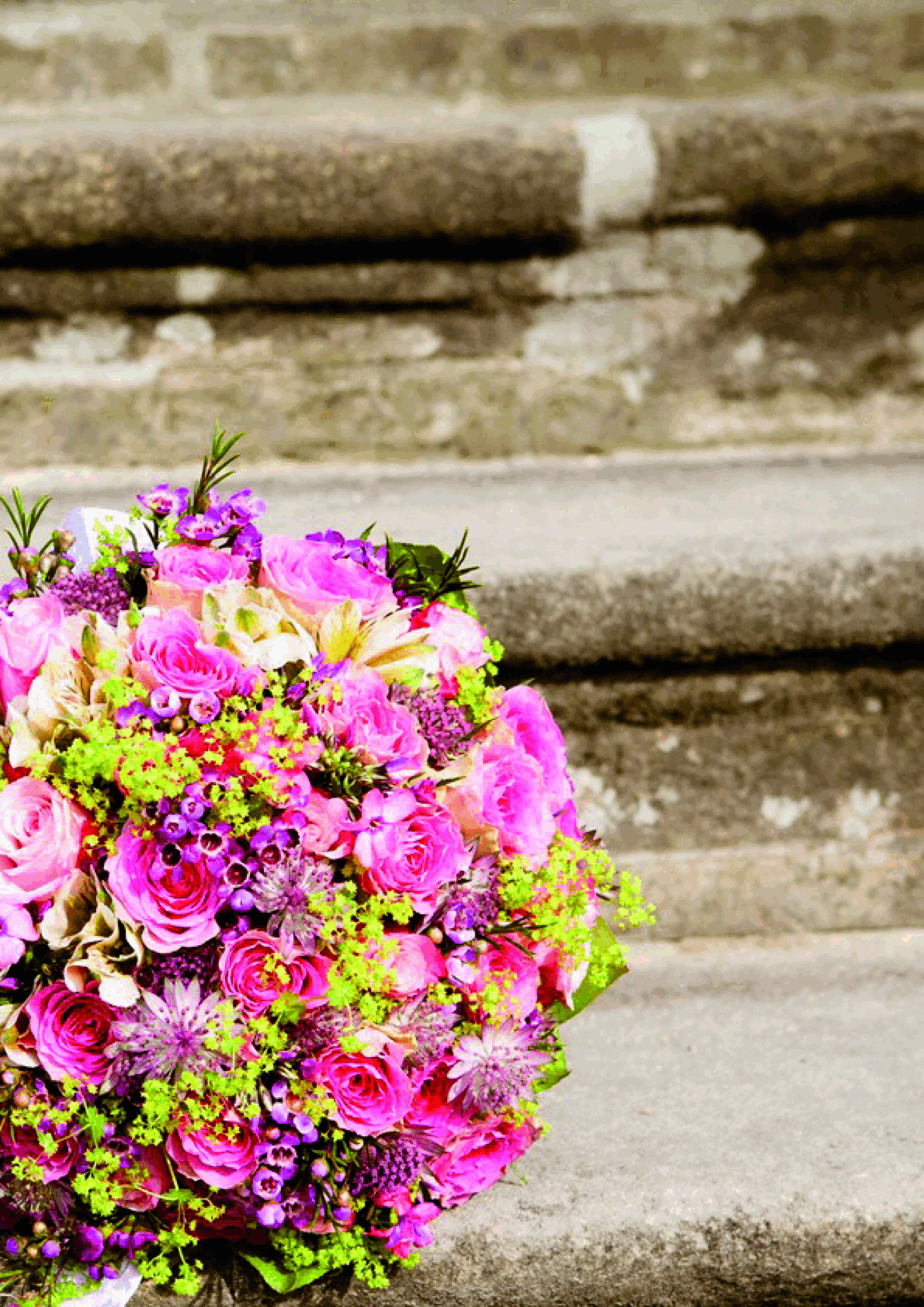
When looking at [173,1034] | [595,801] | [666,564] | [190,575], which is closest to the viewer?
[173,1034]

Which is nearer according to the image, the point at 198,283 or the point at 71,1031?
the point at 71,1031

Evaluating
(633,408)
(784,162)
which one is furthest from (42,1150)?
(784,162)

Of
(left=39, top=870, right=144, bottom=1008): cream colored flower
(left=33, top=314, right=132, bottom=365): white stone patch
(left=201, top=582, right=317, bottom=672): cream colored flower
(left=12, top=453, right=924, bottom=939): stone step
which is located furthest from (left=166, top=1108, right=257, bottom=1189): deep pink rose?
(left=33, top=314, right=132, bottom=365): white stone patch

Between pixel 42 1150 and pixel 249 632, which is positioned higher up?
pixel 249 632

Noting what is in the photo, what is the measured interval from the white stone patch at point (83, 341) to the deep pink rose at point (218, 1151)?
49.2 inches

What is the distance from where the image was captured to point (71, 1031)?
1.00 meters

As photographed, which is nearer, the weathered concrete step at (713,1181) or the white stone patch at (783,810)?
Result: the weathered concrete step at (713,1181)

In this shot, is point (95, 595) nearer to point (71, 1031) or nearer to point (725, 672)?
point (71, 1031)

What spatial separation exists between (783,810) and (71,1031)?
98 cm

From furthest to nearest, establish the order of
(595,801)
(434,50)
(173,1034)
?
(434,50) → (595,801) → (173,1034)

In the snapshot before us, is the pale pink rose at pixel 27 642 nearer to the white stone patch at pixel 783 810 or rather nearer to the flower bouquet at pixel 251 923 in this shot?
the flower bouquet at pixel 251 923

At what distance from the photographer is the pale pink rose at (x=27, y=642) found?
106 cm

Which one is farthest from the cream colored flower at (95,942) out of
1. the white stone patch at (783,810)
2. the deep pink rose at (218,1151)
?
the white stone patch at (783,810)

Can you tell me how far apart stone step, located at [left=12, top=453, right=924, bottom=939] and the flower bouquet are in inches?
18.4
